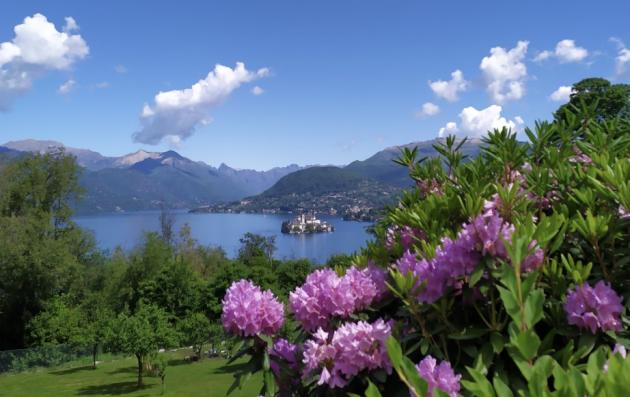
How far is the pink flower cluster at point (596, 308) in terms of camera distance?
134 cm

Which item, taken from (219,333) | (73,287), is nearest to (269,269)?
(219,333)

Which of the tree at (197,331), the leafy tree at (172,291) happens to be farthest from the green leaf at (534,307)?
the leafy tree at (172,291)

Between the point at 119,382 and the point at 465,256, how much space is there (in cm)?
2486

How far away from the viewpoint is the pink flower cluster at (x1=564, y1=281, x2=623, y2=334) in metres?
1.34

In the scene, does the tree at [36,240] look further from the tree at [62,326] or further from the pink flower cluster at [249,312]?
the pink flower cluster at [249,312]

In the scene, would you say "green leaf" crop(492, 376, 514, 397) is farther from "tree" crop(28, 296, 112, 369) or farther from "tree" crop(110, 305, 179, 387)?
"tree" crop(28, 296, 112, 369)

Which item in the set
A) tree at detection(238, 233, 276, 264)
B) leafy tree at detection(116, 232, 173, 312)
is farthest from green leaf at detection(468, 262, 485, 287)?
tree at detection(238, 233, 276, 264)

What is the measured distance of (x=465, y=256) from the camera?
1438mm

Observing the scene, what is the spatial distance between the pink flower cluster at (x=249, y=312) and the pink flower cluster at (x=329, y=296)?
95 mm

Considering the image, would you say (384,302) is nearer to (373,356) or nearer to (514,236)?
(373,356)

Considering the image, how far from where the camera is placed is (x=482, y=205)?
1.74m

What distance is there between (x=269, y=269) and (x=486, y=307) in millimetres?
36962

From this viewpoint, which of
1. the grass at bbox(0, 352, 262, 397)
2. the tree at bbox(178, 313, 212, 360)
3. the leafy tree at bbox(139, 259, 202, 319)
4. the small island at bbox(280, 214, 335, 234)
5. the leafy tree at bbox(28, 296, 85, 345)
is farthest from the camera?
the small island at bbox(280, 214, 335, 234)

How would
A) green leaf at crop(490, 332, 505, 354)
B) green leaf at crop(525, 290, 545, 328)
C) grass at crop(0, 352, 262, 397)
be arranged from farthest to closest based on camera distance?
grass at crop(0, 352, 262, 397) < green leaf at crop(490, 332, 505, 354) < green leaf at crop(525, 290, 545, 328)
